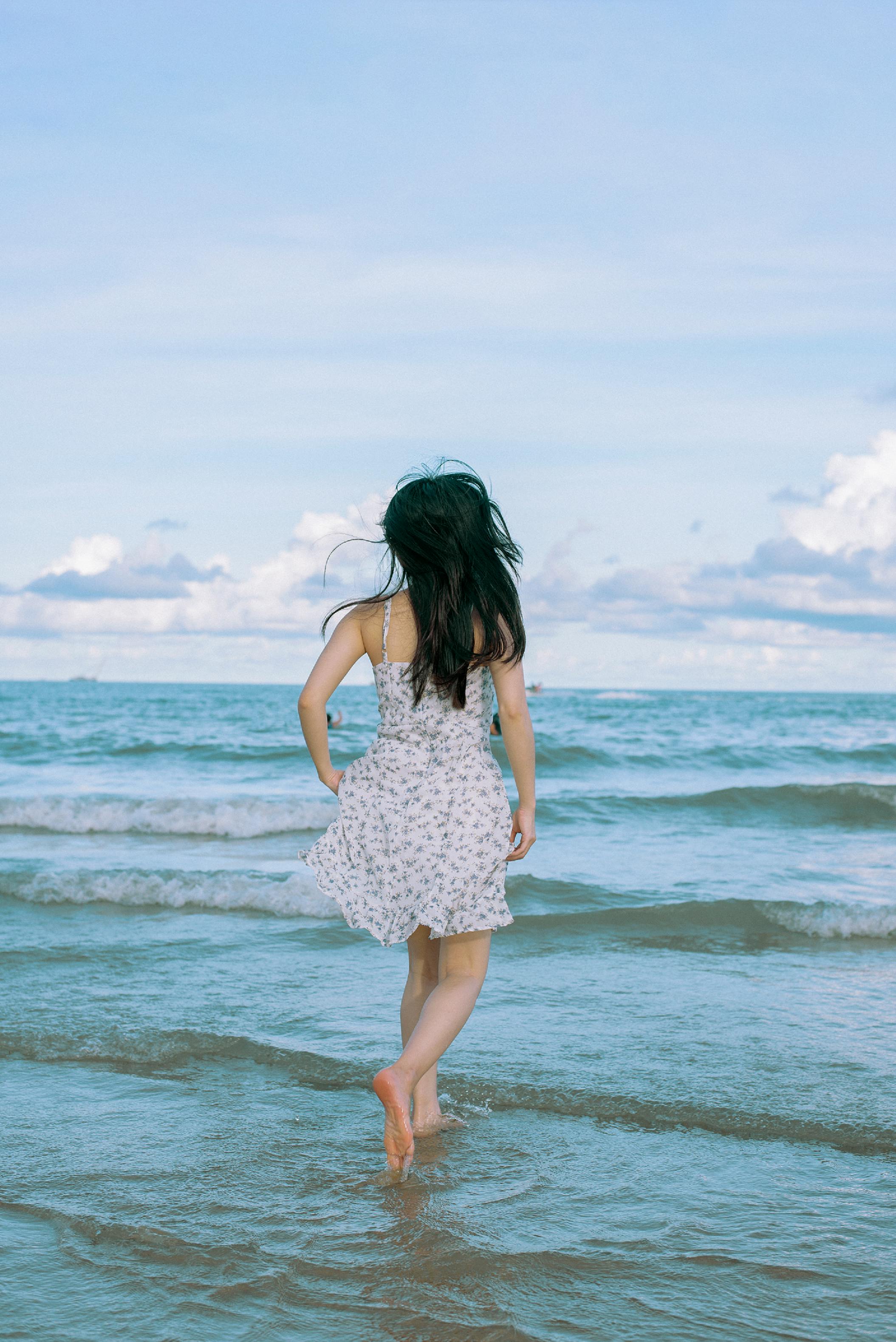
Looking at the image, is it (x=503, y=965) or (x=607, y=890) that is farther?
(x=607, y=890)

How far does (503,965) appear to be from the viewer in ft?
19.9

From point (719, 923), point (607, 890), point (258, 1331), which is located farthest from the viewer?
point (607, 890)

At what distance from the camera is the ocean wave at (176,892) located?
298 inches

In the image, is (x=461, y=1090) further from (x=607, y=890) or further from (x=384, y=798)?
(x=607, y=890)

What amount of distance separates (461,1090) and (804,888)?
5.01 metres

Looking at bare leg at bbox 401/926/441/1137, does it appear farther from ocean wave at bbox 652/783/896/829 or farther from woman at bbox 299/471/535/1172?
ocean wave at bbox 652/783/896/829

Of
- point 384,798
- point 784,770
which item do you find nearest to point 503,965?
point 384,798

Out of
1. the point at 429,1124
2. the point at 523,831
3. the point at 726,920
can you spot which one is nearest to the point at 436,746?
the point at 523,831

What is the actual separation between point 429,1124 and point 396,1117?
0.62 metres

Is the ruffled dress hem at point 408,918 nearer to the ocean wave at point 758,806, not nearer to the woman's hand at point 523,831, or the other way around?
the woman's hand at point 523,831

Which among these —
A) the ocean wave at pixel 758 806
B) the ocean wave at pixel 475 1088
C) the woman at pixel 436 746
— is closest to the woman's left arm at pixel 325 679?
the woman at pixel 436 746

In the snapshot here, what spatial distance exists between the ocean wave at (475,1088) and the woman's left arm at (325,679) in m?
1.42

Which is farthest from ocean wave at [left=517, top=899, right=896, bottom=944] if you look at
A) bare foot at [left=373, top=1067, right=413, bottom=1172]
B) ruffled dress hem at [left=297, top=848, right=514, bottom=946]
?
bare foot at [left=373, top=1067, right=413, bottom=1172]

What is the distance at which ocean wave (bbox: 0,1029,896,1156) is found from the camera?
3652 millimetres
